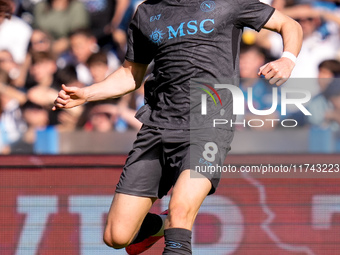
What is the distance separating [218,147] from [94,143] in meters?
2.10

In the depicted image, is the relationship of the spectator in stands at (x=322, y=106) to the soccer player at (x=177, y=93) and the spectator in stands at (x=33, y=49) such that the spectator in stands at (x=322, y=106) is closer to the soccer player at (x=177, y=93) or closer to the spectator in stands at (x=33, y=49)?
the soccer player at (x=177, y=93)

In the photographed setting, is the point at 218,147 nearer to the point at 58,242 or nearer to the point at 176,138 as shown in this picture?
the point at 176,138

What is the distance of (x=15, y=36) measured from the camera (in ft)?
24.9

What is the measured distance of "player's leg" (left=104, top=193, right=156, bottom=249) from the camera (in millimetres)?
4535

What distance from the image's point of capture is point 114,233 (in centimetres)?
457

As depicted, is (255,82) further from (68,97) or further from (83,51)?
(68,97)

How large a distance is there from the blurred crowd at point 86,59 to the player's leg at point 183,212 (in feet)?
8.67

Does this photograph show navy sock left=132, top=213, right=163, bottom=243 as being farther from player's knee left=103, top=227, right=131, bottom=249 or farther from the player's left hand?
the player's left hand

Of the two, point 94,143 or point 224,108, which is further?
point 94,143

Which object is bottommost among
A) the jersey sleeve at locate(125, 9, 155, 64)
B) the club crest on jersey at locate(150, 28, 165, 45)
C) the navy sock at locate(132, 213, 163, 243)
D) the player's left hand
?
the navy sock at locate(132, 213, 163, 243)

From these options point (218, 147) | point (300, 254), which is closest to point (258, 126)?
point (300, 254)

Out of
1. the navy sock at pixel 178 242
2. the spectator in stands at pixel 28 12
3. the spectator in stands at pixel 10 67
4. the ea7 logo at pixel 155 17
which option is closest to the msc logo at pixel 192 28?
the ea7 logo at pixel 155 17

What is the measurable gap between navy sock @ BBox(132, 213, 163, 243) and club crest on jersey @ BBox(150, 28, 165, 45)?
1.38 metres

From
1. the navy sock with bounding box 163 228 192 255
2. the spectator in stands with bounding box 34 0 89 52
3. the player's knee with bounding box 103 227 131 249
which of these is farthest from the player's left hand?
the spectator in stands with bounding box 34 0 89 52
